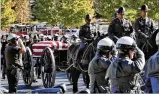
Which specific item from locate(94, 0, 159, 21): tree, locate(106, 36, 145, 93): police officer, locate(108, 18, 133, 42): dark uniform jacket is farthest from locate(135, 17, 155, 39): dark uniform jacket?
locate(94, 0, 159, 21): tree

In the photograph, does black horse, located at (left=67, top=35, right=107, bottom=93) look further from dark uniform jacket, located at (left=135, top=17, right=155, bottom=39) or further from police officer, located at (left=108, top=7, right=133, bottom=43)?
dark uniform jacket, located at (left=135, top=17, right=155, bottom=39)

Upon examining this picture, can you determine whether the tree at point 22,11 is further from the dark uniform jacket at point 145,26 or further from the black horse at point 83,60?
the dark uniform jacket at point 145,26

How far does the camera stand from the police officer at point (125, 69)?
21.8 ft

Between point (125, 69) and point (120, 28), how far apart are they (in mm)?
6611

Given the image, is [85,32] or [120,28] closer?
[120,28]

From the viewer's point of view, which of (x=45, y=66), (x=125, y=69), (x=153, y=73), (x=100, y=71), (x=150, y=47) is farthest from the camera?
(x=45, y=66)

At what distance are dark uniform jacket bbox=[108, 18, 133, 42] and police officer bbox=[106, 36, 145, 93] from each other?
20.7 ft

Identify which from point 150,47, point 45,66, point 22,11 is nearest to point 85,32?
point 45,66

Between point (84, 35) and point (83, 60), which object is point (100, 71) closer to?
point (83, 60)

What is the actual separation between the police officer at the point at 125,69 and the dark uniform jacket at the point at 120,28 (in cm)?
631

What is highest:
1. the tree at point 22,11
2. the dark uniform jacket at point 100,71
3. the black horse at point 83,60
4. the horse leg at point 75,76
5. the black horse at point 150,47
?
the dark uniform jacket at point 100,71

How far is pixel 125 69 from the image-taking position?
6.66 meters

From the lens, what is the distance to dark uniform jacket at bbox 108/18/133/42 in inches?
517

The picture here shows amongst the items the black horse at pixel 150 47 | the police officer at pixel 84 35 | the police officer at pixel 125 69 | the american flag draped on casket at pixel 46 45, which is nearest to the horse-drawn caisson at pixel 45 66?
the police officer at pixel 84 35
